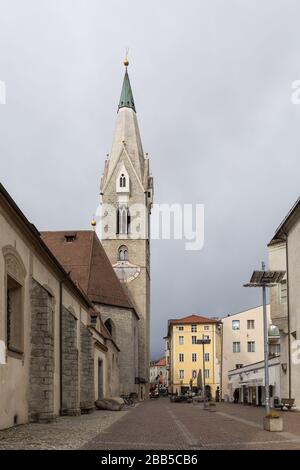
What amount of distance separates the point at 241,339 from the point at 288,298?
151 feet

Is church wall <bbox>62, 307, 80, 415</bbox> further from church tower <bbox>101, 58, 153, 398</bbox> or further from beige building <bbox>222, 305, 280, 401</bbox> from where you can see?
beige building <bbox>222, 305, 280, 401</bbox>

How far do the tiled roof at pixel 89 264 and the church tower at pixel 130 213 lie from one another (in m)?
14.4

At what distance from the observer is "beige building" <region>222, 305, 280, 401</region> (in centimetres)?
7925

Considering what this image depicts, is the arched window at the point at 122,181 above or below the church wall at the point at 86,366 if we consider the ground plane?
above

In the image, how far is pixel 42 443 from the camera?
14.3 m

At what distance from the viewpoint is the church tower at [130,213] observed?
81.0m

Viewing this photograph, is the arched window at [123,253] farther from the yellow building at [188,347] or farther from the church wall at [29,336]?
the church wall at [29,336]

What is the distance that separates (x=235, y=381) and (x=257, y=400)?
11655 millimetres

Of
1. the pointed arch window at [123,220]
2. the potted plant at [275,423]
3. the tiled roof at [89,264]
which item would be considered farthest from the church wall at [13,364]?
the pointed arch window at [123,220]

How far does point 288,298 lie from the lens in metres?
35.0

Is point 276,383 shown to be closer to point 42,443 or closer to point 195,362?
point 42,443

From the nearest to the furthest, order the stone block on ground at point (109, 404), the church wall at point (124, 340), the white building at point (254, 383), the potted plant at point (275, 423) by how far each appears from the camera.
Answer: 1. the potted plant at point (275, 423)
2. the stone block on ground at point (109, 404)
3. the white building at point (254, 383)
4. the church wall at point (124, 340)

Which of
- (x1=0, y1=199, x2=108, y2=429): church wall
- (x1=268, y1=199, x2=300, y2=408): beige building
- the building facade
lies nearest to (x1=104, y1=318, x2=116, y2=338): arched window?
A: the building facade

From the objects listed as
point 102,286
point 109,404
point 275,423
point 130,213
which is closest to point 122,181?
point 130,213
